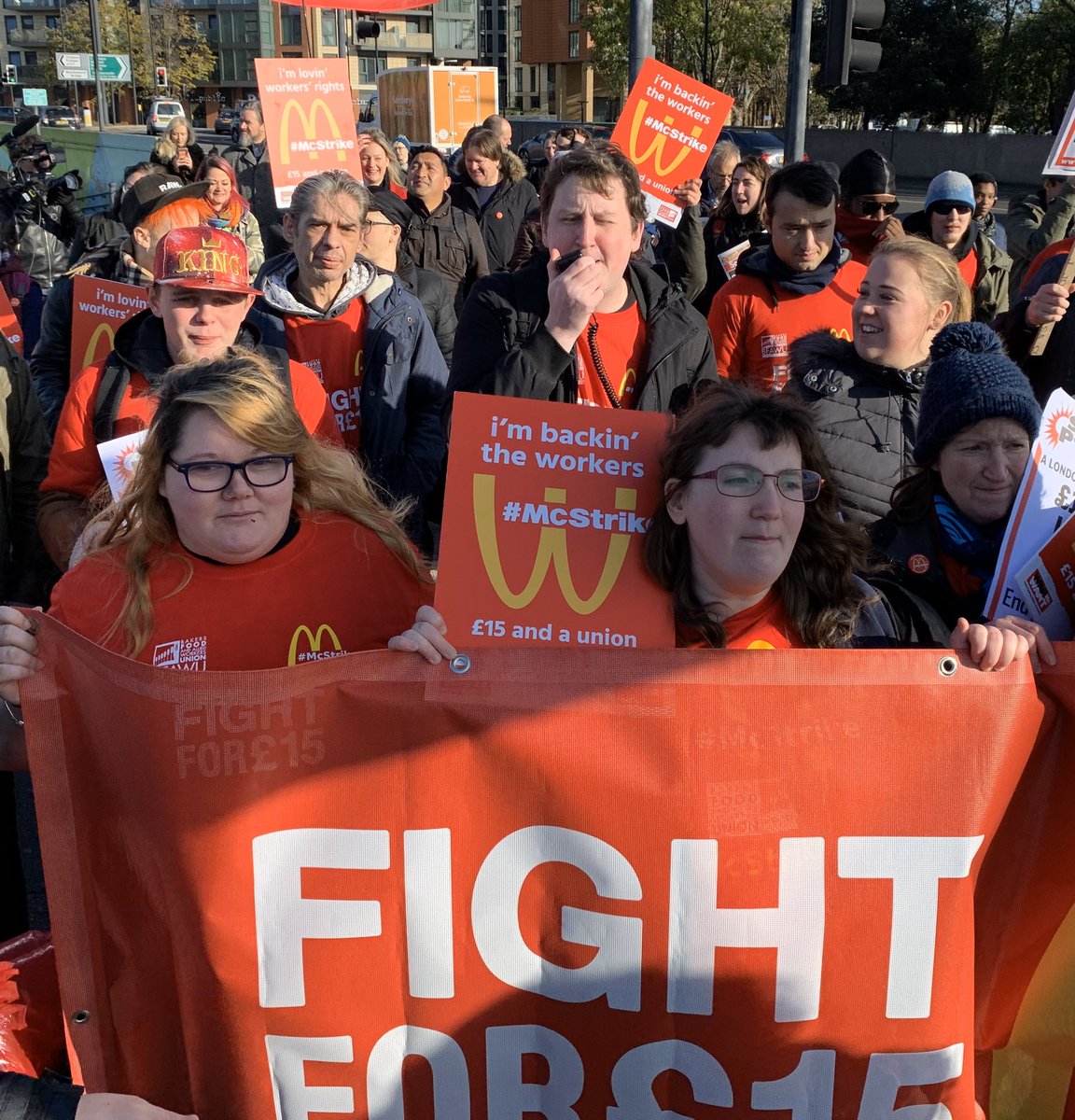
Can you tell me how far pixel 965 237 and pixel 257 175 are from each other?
5.81m

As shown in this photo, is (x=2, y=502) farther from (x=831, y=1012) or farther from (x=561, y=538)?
(x=831, y=1012)

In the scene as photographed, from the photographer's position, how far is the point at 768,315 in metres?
4.57

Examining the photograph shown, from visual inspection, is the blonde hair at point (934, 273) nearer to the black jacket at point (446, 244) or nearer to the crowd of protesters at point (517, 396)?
the crowd of protesters at point (517, 396)

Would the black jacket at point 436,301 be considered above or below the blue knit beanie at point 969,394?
above

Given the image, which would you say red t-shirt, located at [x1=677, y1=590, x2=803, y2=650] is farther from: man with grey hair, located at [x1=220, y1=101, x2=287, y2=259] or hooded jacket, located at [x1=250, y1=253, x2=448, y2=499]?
man with grey hair, located at [x1=220, y1=101, x2=287, y2=259]

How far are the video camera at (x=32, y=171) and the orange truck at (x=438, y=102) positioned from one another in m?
4.54

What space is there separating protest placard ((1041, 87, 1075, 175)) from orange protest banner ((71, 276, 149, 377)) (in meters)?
3.78

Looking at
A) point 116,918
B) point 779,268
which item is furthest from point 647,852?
point 779,268

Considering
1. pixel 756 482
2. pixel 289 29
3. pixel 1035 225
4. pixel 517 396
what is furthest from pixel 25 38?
pixel 756 482

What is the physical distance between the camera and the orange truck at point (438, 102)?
52.2ft

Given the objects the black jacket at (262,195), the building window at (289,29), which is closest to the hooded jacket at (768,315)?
the black jacket at (262,195)

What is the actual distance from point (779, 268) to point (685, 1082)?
3.22 meters

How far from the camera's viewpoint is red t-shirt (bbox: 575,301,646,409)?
11.2ft

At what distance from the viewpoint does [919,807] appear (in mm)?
2168
